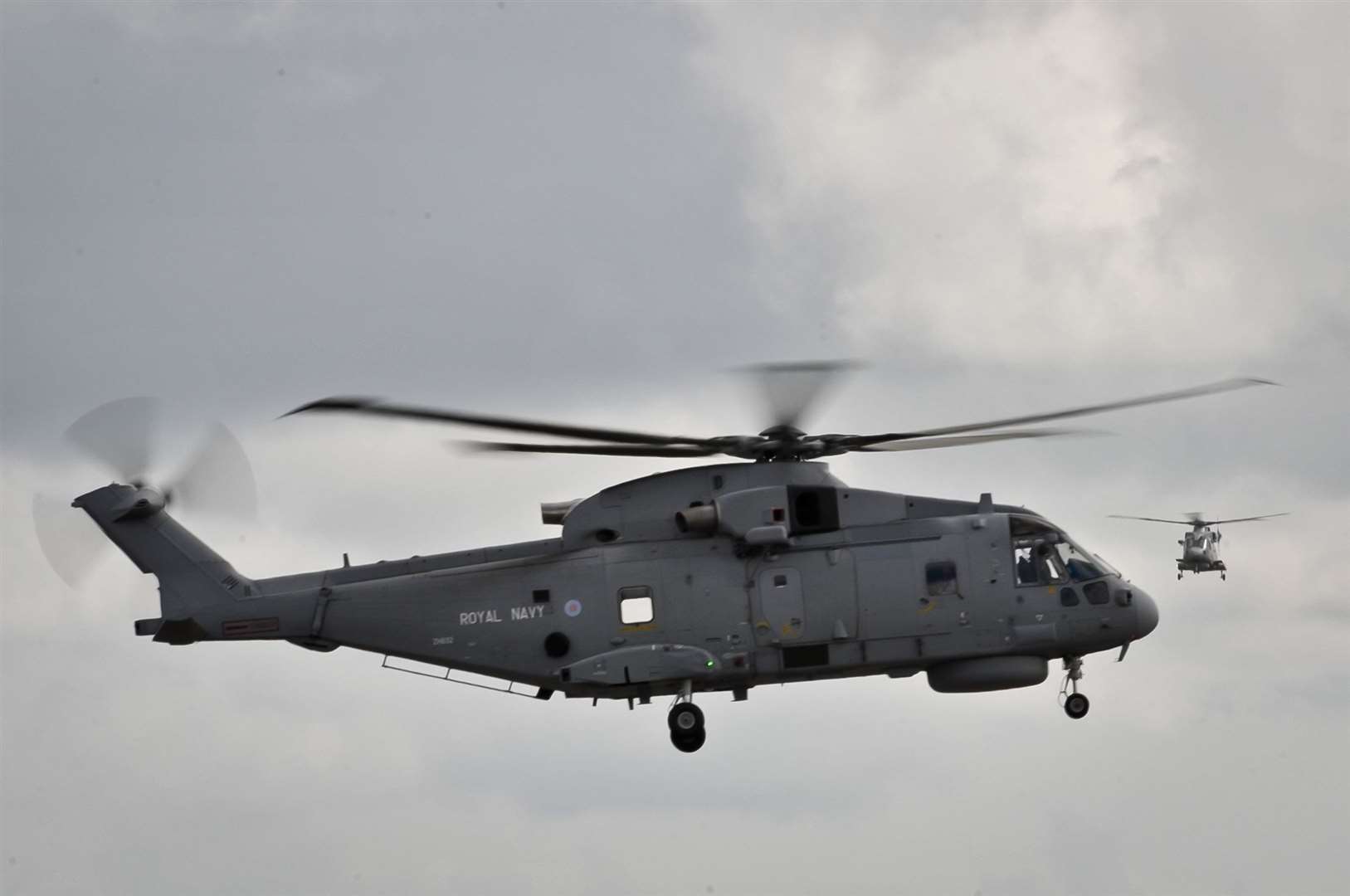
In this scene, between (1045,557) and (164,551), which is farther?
(164,551)

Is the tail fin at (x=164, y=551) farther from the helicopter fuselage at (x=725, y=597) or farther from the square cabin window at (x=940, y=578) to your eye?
the square cabin window at (x=940, y=578)

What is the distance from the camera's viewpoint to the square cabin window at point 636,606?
1137 inches

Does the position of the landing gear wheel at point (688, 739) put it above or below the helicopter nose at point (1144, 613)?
below

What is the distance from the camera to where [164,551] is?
3047cm

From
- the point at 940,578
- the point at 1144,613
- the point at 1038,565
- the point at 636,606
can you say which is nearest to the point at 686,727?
the point at 636,606

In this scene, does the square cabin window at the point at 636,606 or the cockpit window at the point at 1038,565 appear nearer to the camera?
the square cabin window at the point at 636,606

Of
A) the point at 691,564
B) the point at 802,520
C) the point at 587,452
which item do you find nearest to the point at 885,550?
the point at 802,520

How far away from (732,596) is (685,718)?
2277 mm

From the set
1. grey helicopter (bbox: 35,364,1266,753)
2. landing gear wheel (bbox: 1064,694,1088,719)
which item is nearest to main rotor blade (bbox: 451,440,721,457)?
grey helicopter (bbox: 35,364,1266,753)

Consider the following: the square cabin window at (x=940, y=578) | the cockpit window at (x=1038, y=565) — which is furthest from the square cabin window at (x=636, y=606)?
the cockpit window at (x=1038, y=565)

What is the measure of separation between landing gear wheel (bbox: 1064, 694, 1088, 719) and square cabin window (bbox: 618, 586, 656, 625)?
765 cm

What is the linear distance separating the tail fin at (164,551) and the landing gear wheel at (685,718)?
804cm

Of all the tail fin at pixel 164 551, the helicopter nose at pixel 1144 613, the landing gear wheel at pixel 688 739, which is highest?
the tail fin at pixel 164 551

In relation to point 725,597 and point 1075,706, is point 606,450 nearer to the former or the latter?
point 725,597
